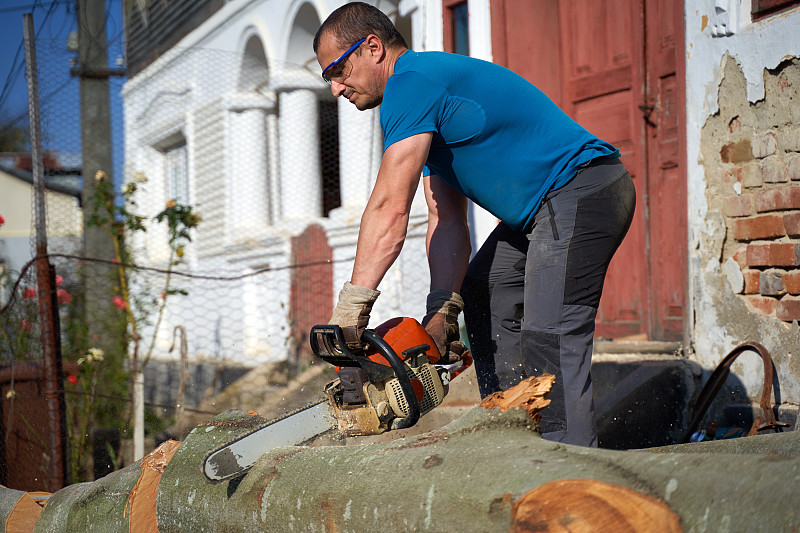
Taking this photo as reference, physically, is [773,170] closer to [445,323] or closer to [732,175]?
[732,175]

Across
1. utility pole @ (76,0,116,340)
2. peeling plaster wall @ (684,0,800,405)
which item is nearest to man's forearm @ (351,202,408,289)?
peeling plaster wall @ (684,0,800,405)

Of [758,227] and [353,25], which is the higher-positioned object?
[353,25]

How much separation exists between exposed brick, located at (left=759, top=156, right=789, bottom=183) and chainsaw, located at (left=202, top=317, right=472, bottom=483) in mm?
1970

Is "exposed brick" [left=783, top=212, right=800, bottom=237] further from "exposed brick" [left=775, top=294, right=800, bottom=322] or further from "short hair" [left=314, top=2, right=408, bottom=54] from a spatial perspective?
"short hair" [left=314, top=2, right=408, bottom=54]

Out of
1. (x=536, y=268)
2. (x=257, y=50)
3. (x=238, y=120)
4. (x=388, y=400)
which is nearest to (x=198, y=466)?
(x=388, y=400)

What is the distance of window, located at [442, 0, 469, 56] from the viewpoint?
19.2 feet

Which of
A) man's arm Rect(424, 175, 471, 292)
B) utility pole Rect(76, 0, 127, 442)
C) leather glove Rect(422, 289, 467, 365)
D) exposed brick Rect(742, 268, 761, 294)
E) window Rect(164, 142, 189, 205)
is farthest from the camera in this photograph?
window Rect(164, 142, 189, 205)

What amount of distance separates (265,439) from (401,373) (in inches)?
16.7

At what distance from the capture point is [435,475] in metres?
1.51

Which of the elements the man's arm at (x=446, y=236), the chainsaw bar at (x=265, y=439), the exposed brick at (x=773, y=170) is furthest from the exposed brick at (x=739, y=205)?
the chainsaw bar at (x=265, y=439)

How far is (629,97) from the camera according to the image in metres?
4.70

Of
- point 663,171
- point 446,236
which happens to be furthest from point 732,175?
point 446,236

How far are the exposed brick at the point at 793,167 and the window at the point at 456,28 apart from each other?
3235mm

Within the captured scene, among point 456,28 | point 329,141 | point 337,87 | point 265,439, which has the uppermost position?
point 456,28
